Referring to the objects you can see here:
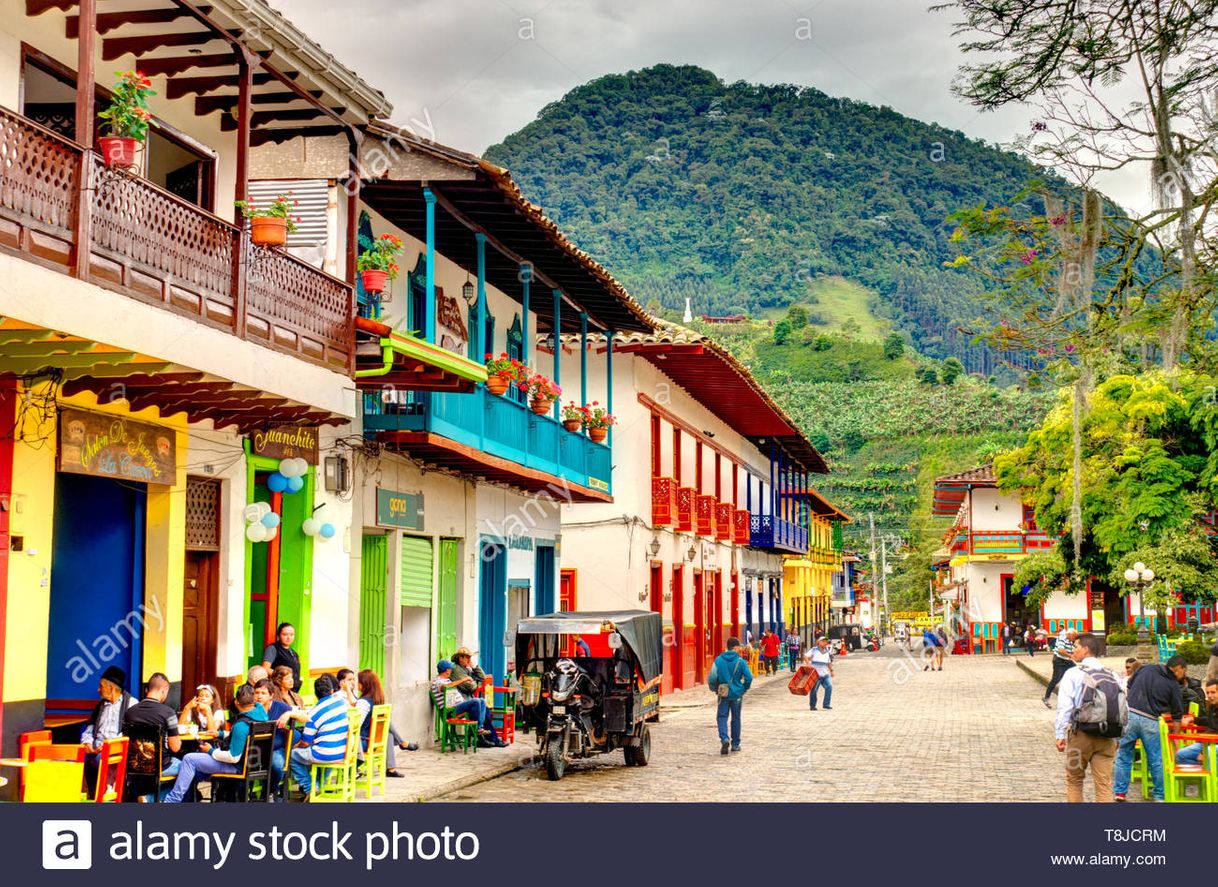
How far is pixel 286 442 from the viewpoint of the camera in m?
15.0

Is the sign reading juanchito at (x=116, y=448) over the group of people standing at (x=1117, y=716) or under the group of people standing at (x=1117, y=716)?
over

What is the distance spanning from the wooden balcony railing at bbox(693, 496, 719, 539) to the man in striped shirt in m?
22.3

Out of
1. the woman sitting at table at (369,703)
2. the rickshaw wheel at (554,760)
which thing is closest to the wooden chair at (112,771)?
the woman sitting at table at (369,703)

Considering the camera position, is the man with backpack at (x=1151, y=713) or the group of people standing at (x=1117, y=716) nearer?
the group of people standing at (x=1117, y=716)

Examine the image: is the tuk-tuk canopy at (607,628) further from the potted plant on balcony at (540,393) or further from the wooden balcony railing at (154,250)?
the wooden balcony railing at (154,250)

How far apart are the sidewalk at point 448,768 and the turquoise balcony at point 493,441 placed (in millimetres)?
3524

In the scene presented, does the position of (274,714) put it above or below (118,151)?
below

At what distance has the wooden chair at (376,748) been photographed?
1303cm

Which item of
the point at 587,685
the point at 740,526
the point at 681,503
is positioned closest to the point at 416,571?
the point at 587,685

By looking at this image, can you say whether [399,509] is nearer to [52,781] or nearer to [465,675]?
[465,675]

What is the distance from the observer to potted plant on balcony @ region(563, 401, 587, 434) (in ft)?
73.9

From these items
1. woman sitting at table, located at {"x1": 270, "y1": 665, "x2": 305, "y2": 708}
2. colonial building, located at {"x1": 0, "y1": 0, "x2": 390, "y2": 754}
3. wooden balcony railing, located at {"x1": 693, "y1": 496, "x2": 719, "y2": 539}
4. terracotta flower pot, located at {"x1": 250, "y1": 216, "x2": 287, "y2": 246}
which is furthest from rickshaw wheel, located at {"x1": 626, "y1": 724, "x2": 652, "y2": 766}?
wooden balcony railing, located at {"x1": 693, "y1": 496, "x2": 719, "y2": 539}

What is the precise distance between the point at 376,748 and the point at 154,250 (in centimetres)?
525
